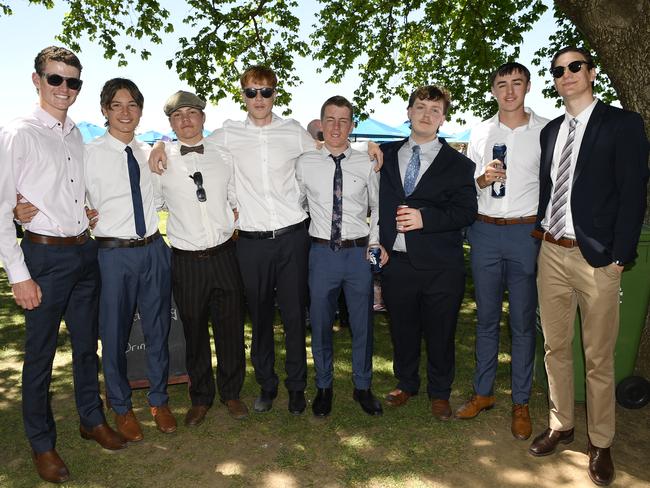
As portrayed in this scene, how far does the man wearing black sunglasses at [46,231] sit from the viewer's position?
325 cm

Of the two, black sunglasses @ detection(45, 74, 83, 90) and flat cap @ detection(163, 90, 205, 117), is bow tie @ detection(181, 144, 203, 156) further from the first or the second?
black sunglasses @ detection(45, 74, 83, 90)

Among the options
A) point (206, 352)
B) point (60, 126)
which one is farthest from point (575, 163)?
point (60, 126)

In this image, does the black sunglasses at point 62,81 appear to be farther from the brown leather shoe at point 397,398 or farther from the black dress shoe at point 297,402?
the brown leather shoe at point 397,398

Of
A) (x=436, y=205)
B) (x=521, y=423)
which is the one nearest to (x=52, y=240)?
(x=436, y=205)

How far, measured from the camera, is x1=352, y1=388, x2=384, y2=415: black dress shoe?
4.40 m

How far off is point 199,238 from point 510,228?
2525mm

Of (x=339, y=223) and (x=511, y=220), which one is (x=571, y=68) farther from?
(x=339, y=223)

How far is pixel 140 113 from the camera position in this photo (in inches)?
155

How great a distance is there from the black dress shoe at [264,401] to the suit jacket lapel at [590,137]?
3144mm

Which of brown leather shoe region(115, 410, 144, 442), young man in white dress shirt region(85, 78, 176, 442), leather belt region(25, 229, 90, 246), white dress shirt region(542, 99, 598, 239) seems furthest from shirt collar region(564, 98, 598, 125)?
brown leather shoe region(115, 410, 144, 442)

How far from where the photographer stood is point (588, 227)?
3.31 meters

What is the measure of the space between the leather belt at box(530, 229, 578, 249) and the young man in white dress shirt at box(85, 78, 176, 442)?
2959mm

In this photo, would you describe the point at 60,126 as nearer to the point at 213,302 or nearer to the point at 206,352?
Answer: the point at 213,302

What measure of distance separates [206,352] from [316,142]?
2.11m
